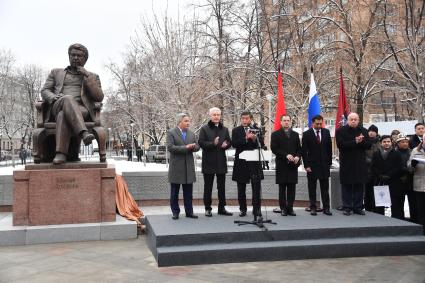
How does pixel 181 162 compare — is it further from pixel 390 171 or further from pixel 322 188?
pixel 390 171

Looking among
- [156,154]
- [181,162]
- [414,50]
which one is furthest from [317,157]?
[156,154]

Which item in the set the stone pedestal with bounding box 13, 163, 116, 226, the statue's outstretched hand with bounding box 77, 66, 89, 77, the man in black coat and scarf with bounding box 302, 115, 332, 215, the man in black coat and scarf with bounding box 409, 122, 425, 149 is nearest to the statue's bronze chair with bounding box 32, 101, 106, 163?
the stone pedestal with bounding box 13, 163, 116, 226

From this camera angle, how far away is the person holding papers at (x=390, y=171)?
26.1 ft

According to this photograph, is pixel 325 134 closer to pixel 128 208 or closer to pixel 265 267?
pixel 265 267

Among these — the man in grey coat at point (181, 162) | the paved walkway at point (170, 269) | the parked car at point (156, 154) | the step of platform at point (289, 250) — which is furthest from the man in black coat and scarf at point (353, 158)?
the parked car at point (156, 154)

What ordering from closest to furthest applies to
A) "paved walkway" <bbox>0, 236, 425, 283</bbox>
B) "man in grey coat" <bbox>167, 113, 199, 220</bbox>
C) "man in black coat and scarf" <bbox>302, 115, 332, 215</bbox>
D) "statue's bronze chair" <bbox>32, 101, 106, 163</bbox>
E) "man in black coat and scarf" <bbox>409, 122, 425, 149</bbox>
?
"paved walkway" <bbox>0, 236, 425, 283</bbox>
"man in grey coat" <bbox>167, 113, 199, 220</bbox>
"man in black coat and scarf" <bbox>302, 115, 332, 215</bbox>
"statue's bronze chair" <bbox>32, 101, 106, 163</bbox>
"man in black coat and scarf" <bbox>409, 122, 425, 149</bbox>

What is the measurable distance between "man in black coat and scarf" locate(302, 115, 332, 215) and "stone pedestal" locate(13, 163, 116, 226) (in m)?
3.34

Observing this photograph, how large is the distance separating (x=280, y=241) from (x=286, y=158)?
170 cm

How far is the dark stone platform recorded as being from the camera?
245 inches

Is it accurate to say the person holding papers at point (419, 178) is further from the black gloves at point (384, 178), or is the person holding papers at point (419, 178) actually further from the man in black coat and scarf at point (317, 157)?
the man in black coat and scarf at point (317, 157)

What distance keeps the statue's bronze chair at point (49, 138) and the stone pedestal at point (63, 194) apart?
1.53 ft

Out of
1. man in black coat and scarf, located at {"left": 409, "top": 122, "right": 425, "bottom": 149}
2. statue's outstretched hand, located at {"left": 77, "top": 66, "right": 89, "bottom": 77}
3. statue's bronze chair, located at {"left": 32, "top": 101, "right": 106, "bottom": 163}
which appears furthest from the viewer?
man in black coat and scarf, located at {"left": 409, "top": 122, "right": 425, "bottom": 149}

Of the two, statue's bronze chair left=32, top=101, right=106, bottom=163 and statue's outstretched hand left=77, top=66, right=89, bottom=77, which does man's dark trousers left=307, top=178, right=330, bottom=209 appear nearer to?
statue's bronze chair left=32, top=101, right=106, bottom=163

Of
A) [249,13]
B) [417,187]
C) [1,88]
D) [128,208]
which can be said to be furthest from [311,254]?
[1,88]
